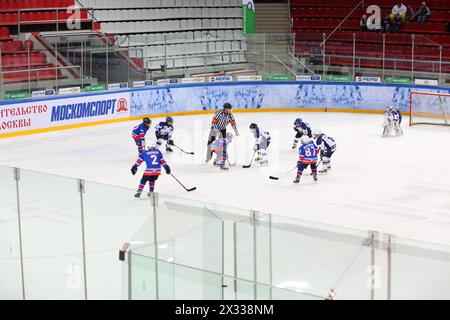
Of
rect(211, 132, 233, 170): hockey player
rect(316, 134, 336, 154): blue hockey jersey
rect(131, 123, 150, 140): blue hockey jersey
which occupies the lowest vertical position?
rect(211, 132, 233, 170): hockey player

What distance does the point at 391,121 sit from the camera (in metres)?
21.7

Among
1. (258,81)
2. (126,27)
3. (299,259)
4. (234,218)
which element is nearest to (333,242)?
(299,259)

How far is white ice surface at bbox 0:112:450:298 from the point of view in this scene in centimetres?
880

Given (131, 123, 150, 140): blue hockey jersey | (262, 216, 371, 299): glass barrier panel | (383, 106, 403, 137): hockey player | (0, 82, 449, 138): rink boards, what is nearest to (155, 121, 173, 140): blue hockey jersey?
(131, 123, 150, 140): blue hockey jersey

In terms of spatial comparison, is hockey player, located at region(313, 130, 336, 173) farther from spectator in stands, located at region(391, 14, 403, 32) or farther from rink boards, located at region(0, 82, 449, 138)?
spectator in stands, located at region(391, 14, 403, 32)

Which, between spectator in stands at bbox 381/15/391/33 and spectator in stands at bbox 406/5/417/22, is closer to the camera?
spectator in stands at bbox 381/15/391/33

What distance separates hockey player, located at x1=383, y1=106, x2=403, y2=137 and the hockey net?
2.25 metres

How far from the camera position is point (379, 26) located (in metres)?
30.5

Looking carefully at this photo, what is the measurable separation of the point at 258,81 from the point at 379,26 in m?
5.82

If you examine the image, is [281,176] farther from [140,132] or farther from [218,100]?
[218,100]

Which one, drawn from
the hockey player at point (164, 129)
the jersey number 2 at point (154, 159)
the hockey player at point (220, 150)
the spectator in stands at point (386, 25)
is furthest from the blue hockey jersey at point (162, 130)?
the spectator in stands at point (386, 25)
